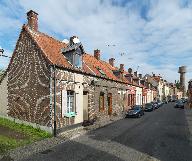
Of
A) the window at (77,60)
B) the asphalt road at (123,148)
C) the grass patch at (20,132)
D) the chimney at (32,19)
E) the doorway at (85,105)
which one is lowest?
the asphalt road at (123,148)

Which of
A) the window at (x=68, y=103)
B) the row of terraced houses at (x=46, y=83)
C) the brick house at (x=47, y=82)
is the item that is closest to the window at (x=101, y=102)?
the row of terraced houses at (x=46, y=83)

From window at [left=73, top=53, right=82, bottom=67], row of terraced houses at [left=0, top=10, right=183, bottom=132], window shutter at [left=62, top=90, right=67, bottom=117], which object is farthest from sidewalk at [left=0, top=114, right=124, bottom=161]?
window at [left=73, top=53, right=82, bottom=67]

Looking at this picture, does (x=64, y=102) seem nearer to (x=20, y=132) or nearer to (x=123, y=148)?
(x=20, y=132)

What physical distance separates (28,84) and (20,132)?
4.19m

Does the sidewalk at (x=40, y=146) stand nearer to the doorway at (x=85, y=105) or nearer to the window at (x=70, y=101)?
the window at (x=70, y=101)

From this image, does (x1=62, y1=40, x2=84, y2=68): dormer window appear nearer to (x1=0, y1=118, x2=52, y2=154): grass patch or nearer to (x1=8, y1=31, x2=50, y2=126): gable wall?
(x1=8, y1=31, x2=50, y2=126): gable wall

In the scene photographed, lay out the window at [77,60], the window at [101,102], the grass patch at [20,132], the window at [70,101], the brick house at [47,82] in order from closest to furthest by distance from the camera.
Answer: the grass patch at [20,132]
the brick house at [47,82]
the window at [70,101]
the window at [77,60]
the window at [101,102]

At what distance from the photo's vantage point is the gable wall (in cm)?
1856

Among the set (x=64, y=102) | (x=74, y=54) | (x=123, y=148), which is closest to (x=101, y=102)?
(x=74, y=54)

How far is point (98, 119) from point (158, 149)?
12.5 m

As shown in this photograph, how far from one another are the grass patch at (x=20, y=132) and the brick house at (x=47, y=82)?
0.74m

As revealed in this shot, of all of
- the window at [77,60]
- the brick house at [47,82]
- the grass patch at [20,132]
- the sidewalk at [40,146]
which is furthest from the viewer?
the window at [77,60]

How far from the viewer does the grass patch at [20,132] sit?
45.2 feet

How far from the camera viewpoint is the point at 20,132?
1733 cm
